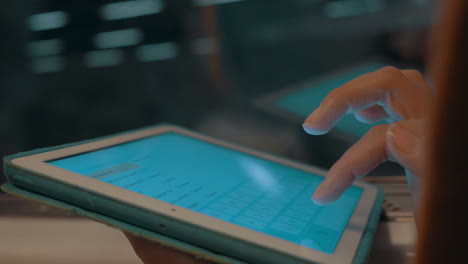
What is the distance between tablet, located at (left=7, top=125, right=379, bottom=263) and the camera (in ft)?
1.25

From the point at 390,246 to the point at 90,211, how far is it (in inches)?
21.0

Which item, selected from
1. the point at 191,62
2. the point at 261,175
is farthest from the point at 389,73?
the point at 191,62

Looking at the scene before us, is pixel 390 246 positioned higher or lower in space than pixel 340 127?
lower

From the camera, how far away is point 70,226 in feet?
2.53

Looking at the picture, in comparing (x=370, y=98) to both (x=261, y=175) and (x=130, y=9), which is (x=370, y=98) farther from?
(x=130, y=9)

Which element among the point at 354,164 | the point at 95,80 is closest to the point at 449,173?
the point at 354,164

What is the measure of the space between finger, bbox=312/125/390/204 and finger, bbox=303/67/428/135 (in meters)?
0.06

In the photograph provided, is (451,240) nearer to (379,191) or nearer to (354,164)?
(354,164)

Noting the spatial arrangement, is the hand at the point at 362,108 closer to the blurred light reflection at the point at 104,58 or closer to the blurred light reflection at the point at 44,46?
the blurred light reflection at the point at 104,58

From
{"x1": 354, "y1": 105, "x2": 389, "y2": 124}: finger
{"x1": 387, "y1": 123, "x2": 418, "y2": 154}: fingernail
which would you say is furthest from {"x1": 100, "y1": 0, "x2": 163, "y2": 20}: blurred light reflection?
{"x1": 387, "y1": 123, "x2": 418, "y2": 154}: fingernail

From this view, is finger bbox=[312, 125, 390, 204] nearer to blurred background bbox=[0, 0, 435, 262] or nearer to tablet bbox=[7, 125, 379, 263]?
tablet bbox=[7, 125, 379, 263]

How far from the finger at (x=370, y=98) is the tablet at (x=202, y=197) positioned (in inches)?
5.3

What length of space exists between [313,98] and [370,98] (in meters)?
0.50

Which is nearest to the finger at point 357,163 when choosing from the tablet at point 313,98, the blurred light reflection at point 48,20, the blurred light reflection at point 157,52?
the tablet at point 313,98
